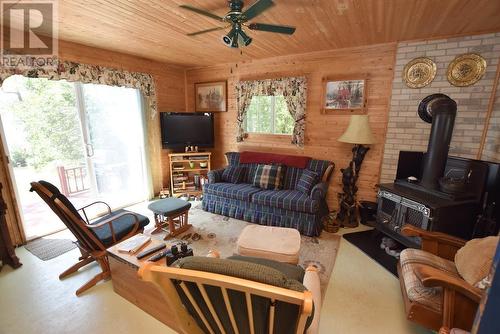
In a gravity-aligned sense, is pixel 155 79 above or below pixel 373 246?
above

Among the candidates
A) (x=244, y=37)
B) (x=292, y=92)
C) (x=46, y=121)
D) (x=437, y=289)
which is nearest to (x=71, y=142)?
(x=46, y=121)

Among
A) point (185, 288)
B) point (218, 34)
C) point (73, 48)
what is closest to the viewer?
point (185, 288)

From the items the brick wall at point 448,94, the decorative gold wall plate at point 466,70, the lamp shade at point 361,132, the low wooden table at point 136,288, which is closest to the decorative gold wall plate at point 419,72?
the brick wall at point 448,94

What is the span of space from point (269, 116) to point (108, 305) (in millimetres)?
3376

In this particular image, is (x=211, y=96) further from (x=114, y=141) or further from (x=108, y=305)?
(x=108, y=305)

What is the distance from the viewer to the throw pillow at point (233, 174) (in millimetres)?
3834

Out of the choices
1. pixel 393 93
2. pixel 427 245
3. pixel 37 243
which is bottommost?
pixel 37 243

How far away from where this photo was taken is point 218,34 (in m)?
2.72

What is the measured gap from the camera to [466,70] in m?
2.66

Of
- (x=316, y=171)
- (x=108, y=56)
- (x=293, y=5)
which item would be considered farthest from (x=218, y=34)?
(x=316, y=171)

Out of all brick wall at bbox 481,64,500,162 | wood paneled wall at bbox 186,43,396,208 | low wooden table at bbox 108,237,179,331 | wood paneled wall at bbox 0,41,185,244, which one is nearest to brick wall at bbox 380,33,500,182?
brick wall at bbox 481,64,500,162

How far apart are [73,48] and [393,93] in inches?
171

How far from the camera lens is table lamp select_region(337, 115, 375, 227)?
2982 millimetres

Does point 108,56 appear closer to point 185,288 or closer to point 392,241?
point 185,288
